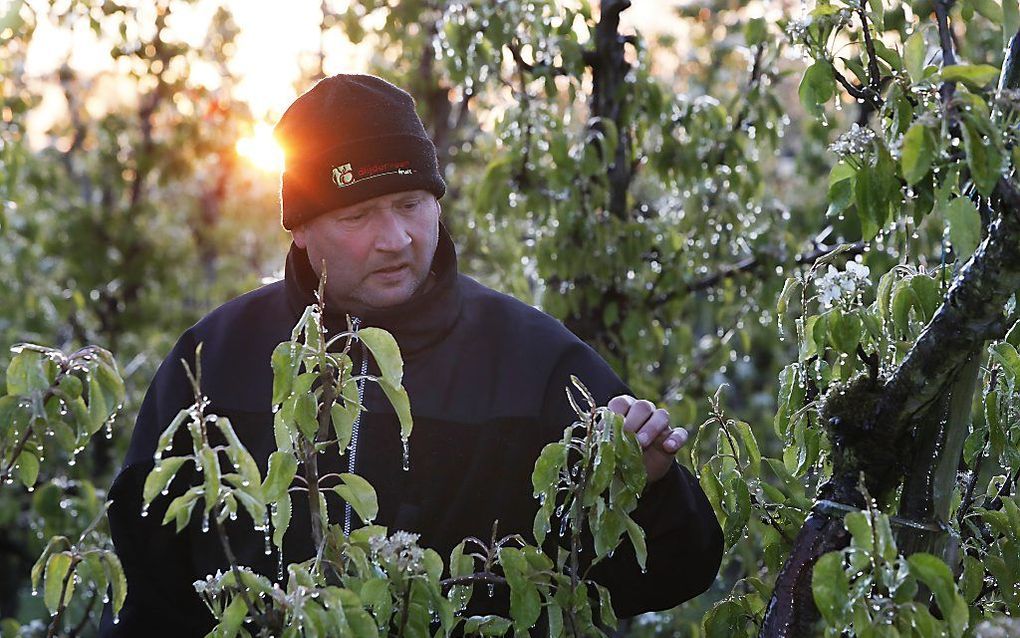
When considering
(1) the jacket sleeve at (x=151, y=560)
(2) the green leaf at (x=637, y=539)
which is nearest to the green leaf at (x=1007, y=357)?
(2) the green leaf at (x=637, y=539)

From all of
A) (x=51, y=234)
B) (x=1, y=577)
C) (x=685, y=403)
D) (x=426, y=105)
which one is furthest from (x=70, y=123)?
(x=685, y=403)

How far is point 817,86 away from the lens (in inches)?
82.7

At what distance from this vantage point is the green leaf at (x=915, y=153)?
68.1 inches

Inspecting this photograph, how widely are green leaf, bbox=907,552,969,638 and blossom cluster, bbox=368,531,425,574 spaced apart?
704 millimetres

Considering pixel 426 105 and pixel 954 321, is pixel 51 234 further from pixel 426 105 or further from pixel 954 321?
pixel 954 321

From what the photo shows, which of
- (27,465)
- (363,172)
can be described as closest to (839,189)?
(363,172)

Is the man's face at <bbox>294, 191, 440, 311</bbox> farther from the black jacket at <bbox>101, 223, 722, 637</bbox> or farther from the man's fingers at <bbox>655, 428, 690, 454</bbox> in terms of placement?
the man's fingers at <bbox>655, 428, 690, 454</bbox>

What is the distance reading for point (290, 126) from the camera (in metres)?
3.14

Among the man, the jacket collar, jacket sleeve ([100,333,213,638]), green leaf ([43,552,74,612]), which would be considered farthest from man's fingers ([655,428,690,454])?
jacket sleeve ([100,333,213,638])

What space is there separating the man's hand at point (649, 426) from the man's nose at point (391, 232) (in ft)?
2.93

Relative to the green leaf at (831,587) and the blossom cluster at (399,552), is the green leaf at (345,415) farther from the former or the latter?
the green leaf at (831,587)

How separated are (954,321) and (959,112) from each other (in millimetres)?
364

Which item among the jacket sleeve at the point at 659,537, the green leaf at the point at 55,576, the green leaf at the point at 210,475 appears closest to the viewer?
the green leaf at the point at 210,475

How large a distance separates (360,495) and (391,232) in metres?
1.14
